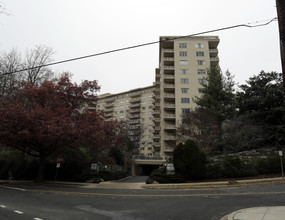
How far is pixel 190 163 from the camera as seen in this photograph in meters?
19.7

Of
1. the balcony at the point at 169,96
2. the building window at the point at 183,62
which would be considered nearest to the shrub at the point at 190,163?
the balcony at the point at 169,96

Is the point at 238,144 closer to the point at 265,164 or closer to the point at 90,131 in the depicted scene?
the point at 265,164

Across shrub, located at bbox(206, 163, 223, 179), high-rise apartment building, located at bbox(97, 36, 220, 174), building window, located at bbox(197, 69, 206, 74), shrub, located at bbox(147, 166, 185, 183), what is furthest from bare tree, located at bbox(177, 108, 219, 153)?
building window, located at bbox(197, 69, 206, 74)

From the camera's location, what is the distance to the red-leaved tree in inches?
688

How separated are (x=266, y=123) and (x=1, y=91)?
35794mm

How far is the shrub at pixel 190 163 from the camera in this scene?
1942 centimetres

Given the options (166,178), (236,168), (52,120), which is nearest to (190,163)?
(166,178)

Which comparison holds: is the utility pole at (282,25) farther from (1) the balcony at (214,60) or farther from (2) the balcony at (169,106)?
(1) the balcony at (214,60)

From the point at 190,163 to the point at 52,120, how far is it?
12683 mm

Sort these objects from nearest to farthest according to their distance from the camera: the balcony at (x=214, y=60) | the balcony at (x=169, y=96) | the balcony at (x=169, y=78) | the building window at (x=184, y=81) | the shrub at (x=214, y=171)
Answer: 1. the shrub at (x=214, y=171)
2. the balcony at (x=169, y=96)
3. the building window at (x=184, y=81)
4. the balcony at (x=169, y=78)
5. the balcony at (x=214, y=60)

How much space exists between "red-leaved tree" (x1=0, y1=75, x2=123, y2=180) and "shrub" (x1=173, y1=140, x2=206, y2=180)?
6.60m

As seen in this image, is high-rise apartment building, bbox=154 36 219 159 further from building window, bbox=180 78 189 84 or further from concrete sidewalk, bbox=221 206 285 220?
concrete sidewalk, bbox=221 206 285 220

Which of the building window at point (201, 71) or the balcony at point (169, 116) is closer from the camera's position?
the balcony at point (169, 116)

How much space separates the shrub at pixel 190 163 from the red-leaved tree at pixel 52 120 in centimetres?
660
